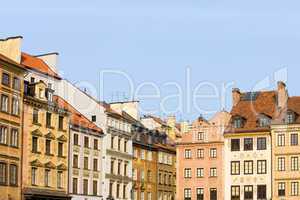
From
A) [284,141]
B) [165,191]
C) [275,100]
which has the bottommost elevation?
[165,191]

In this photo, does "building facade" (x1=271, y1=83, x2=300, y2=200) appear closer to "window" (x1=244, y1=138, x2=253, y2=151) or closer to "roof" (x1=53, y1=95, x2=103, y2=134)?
"window" (x1=244, y1=138, x2=253, y2=151)

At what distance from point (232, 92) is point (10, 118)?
37007mm

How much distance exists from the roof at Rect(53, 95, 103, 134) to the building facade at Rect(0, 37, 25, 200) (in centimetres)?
943

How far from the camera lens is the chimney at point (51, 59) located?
92562mm

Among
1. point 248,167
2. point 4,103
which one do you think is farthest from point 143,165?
point 4,103

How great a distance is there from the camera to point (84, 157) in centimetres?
8988

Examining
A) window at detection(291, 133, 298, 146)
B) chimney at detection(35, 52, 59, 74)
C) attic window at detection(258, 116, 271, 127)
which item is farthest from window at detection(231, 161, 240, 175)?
chimney at detection(35, 52, 59, 74)

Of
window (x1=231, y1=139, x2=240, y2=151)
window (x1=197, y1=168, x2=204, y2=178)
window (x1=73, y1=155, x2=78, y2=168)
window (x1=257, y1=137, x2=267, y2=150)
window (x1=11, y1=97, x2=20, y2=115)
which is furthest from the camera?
window (x1=197, y1=168, x2=204, y2=178)

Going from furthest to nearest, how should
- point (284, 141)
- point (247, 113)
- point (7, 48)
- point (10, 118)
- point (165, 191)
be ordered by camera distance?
point (165, 191) → point (247, 113) → point (284, 141) → point (7, 48) → point (10, 118)

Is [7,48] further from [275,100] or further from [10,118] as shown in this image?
[275,100]

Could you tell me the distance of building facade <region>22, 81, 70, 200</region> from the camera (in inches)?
3098

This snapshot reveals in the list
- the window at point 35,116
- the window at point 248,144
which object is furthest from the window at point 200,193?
the window at point 35,116

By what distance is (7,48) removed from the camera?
80.8 metres

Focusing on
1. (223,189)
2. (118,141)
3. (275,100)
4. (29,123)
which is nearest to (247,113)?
(275,100)
